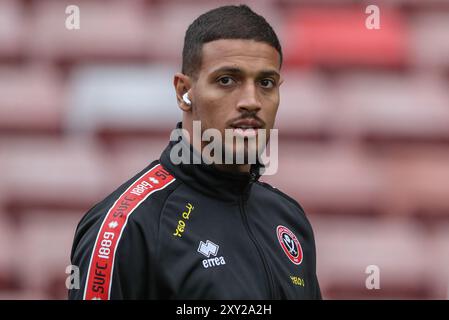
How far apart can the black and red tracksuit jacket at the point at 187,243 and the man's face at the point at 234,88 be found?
0.09 metres

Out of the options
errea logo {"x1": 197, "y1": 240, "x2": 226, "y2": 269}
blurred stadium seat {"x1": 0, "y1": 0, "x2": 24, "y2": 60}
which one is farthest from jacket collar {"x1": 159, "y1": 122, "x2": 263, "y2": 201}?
blurred stadium seat {"x1": 0, "y1": 0, "x2": 24, "y2": 60}

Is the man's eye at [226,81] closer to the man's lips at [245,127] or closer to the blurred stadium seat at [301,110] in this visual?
the man's lips at [245,127]

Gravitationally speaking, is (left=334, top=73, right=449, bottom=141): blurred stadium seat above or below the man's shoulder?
above

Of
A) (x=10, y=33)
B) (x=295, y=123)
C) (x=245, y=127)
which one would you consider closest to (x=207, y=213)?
(x=245, y=127)

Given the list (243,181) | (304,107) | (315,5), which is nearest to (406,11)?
(315,5)

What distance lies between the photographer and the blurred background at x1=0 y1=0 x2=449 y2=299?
2.33 metres

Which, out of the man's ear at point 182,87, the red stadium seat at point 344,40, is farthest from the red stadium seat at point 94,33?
the man's ear at point 182,87

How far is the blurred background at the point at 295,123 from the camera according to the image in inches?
91.6

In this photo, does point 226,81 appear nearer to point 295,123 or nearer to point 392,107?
point 295,123

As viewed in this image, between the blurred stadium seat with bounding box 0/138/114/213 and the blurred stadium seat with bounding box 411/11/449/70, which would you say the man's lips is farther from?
the blurred stadium seat with bounding box 411/11/449/70

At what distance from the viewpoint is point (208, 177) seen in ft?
4.82

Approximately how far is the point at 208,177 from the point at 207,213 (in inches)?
2.6

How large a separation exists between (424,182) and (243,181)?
100 centimetres

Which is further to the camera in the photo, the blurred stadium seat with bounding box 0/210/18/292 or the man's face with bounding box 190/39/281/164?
the blurred stadium seat with bounding box 0/210/18/292
